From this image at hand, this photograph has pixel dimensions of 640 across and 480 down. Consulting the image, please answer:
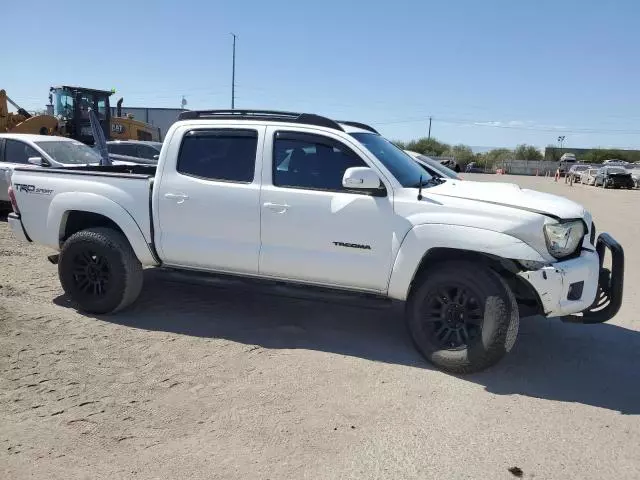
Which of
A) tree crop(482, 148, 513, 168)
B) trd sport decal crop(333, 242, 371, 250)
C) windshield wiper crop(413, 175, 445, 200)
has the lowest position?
trd sport decal crop(333, 242, 371, 250)

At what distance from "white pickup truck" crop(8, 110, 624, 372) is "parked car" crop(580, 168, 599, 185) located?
38113mm

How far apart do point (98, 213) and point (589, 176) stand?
41069 millimetres

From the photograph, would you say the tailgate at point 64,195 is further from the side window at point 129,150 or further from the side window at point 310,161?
the side window at point 129,150

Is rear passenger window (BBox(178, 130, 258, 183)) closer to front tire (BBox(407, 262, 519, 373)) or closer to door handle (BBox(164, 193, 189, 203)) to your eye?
door handle (BBox(164, 193, 189, 203))

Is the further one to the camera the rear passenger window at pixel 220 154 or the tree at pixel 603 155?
the tree at pixel 603 155

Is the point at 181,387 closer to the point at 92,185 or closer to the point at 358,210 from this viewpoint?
the point at 358,210

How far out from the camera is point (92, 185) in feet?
18.1

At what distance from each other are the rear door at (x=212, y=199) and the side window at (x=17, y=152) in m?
6.93

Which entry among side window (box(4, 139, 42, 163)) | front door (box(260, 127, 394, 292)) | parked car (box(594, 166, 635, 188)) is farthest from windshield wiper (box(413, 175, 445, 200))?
parked car (box(594, 166, 635, 188))

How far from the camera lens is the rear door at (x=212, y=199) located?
4.96 meters

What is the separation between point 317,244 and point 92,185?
96.0 inches

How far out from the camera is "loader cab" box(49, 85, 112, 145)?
20219mm

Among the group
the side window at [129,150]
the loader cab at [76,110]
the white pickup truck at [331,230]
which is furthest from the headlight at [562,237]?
the loader cab at [76,110]

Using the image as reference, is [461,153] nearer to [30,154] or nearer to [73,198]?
[30,154]
